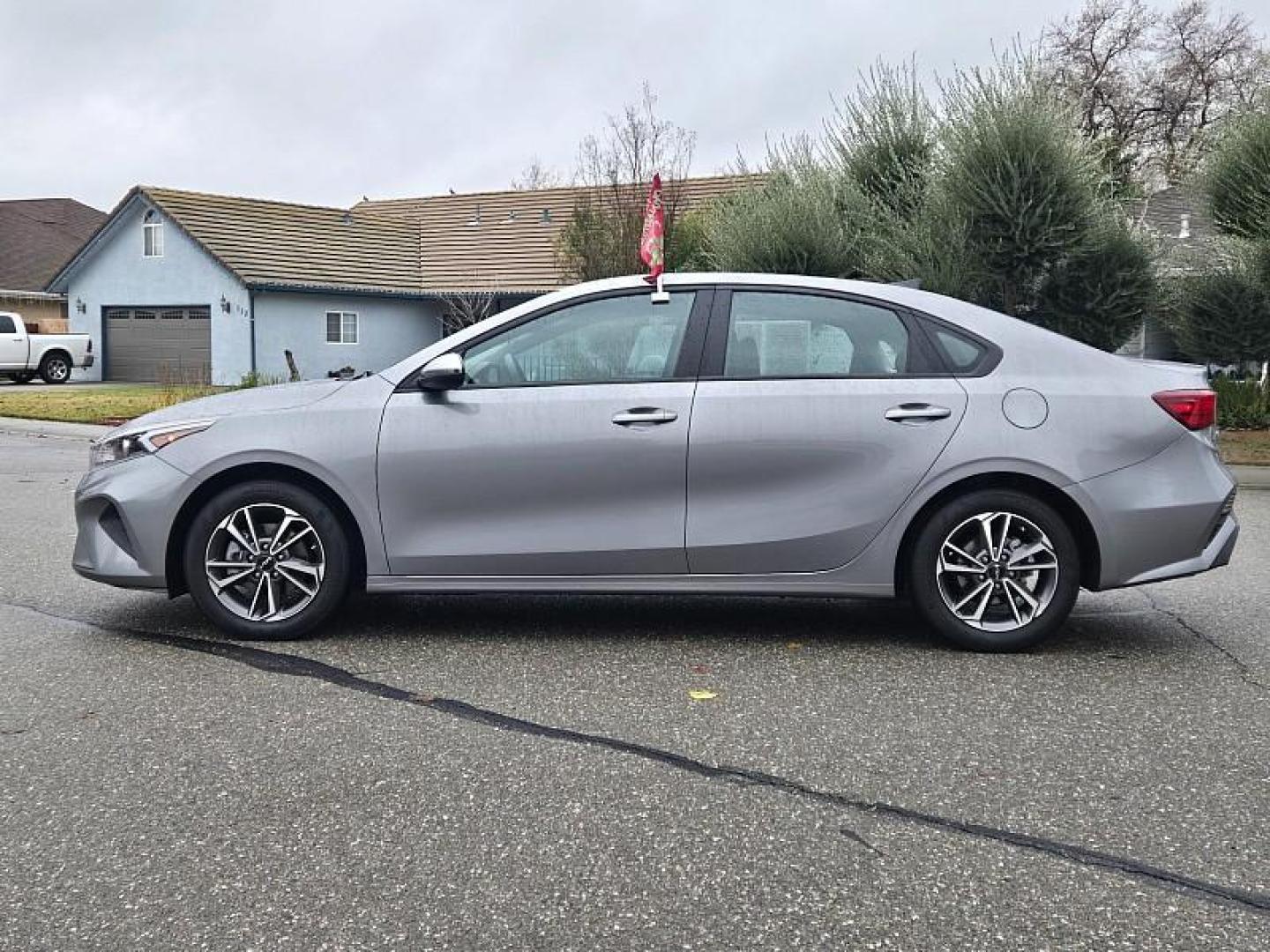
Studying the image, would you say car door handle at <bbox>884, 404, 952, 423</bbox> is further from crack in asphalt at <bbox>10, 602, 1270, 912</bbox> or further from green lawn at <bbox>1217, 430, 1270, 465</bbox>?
green lawn at <bbox>1217, 430, 1270, 465</bbox>

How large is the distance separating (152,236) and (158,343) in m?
2.99

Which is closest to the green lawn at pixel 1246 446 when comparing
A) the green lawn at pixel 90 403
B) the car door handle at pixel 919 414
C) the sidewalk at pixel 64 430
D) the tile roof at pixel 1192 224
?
the sidewalk at pixel 64 430

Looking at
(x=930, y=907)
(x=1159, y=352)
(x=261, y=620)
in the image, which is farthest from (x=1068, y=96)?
(x=930, y=907)

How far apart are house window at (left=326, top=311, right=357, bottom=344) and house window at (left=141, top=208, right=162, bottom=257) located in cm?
517

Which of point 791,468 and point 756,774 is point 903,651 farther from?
point 756,774

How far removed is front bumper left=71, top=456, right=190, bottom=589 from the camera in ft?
17.8

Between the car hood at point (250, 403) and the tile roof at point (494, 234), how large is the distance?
27808 mm

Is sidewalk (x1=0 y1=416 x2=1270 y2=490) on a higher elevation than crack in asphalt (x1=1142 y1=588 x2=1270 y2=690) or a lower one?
higher

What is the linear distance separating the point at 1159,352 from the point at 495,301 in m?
18.2

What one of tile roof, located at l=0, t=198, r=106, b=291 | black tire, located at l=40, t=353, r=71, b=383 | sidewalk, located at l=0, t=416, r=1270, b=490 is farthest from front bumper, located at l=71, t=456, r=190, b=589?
tile roof, located at l=0, t=198, r=106, b=291

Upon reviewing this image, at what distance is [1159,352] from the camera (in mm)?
27469

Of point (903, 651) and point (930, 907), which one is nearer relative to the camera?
point (930, 907)

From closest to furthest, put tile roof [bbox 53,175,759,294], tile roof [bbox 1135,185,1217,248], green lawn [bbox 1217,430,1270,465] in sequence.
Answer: green lawn [bbox 1217,430,1270,465] → tile roof [bbox 1135,185,1217,248] → tile roof [bbox 53,175,759,294]

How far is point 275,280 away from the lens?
3325cm
